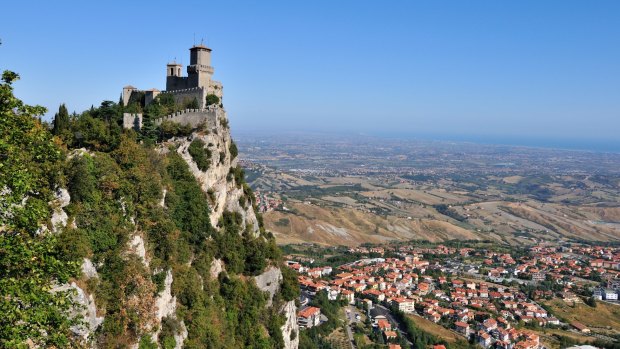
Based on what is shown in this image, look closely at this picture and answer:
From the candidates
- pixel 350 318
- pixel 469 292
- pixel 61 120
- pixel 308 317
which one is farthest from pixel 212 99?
Answer: pixel 469 292

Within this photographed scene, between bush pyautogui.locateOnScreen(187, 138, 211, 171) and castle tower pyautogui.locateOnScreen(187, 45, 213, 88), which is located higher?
castle tower pyautogui.locateOnScreen(187, 45, 213, 88)

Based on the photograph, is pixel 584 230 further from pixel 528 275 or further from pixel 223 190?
pixel 223 190

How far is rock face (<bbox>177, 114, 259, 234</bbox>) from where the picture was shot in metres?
32.9

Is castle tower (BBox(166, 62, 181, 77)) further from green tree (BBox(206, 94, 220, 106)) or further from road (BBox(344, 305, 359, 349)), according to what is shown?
road (BBox(344, 305, 359, 349))

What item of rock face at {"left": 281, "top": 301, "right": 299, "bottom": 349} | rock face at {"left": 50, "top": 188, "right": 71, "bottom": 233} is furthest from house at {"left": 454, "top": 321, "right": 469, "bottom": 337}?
rock face at {"left": 50, "top": 188, "right": 71, "bottom": 233}

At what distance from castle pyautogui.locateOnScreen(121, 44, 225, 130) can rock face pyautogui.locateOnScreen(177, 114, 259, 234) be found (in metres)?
1.57

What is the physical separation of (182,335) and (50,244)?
514 inches

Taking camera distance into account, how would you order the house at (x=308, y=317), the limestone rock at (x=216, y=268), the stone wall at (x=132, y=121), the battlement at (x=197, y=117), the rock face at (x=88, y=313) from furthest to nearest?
the house at (x=308, y=317), the battlement at (x=197, y=117), the stone wall at (x=132, y=121), the limestone rock at (x=216, y=268), the rock face at (x=88, y=313)

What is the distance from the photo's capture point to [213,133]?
35375mm

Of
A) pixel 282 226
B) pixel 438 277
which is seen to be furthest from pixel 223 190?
pixel 282 226

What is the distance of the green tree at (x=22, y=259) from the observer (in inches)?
461

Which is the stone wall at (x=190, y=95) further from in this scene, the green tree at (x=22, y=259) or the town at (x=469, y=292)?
the town at (x=469, y=292)

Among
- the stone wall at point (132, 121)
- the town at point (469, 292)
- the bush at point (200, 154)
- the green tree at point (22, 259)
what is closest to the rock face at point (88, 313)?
the green tree at point (22, 259)

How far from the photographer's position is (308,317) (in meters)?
62.2
